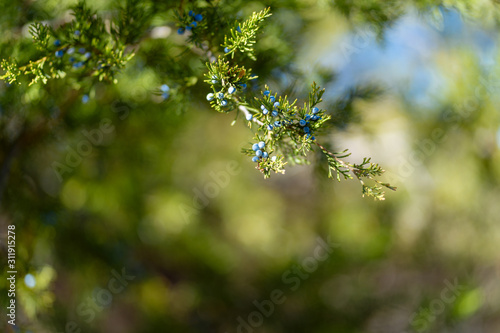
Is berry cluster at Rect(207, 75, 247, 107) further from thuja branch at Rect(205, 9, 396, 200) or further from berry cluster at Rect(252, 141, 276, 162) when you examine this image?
berry cluster at Rect(252, 141, 276, 162)

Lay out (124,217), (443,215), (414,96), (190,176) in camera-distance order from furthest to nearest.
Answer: (190,176) → (443,215) → (124,217) → (414,96)

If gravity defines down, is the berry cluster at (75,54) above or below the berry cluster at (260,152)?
above

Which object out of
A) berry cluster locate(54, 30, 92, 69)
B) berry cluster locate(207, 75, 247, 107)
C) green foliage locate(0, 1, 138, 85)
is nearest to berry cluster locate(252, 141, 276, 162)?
berry cluster locate(207, 75, 247, 107)

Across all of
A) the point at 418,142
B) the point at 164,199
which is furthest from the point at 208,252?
the point at 418,142

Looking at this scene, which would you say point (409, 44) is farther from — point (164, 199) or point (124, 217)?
point (124, 217)

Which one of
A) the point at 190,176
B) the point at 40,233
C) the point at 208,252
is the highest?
the point at 190,176

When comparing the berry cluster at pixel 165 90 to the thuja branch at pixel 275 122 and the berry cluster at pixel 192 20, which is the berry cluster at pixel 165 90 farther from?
the thuja branch at pixel 275 122

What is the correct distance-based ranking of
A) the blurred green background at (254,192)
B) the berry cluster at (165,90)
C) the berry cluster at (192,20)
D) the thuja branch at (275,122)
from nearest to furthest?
the thuja branch at (275,122) → the berry cluster at (192,20) → the berry cluster at (165,90) → the blurred green background at (254,192)

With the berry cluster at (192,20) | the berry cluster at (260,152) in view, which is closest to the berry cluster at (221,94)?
the berry cluster at (260,152)
